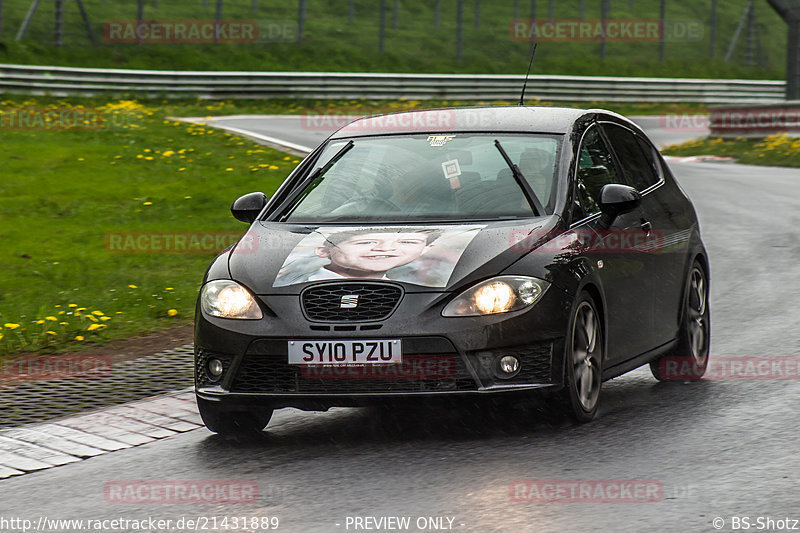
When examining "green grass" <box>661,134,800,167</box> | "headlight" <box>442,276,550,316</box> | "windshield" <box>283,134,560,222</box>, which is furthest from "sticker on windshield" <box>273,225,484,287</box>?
"green grass" <box>661,134,800,167</box>

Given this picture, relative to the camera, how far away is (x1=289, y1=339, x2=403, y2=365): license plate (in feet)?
21.0

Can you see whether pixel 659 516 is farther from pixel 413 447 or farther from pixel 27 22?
pixel 27 22

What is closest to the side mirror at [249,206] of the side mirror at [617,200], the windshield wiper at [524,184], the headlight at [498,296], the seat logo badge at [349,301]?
the windshield wiper at [524,184]

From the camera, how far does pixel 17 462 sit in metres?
6.70

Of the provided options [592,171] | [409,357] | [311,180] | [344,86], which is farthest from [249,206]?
[344,86]

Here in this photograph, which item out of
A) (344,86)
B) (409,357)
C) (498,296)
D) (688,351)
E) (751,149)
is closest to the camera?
(409,357)

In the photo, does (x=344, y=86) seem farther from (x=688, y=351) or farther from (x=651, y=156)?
(x=688, y=351)

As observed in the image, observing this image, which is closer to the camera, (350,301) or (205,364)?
(350,301)

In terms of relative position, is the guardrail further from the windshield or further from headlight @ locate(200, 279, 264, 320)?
headlight @ locate(200, 279, 264, 320)

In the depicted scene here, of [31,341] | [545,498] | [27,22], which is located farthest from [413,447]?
[27,22]

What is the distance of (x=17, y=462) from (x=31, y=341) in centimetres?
325

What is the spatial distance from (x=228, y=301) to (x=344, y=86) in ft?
93.5

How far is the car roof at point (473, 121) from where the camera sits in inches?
307

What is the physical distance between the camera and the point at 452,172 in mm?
7539
